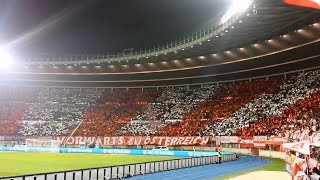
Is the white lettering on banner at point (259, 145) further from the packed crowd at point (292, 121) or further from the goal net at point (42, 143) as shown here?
the goal net at point (42, 143)

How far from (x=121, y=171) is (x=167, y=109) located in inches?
1813

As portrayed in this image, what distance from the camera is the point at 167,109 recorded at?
243 ft

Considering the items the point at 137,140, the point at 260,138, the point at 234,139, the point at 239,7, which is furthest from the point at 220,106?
the point at 239,7

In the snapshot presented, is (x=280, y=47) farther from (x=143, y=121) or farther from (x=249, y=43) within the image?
(x=143, y=121)

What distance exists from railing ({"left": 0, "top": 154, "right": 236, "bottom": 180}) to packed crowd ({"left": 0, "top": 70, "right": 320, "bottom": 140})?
47.1 ft

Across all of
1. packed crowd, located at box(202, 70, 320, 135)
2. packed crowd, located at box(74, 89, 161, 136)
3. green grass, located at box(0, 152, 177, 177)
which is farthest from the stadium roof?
green grass, located at box(0, 152, 177, 177)

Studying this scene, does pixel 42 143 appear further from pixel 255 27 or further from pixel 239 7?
pixel 239 7

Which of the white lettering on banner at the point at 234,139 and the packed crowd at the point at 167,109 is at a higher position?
the packed crowd at the point at 167,109

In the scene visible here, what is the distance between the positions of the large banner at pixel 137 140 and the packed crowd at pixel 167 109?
1.97 meters

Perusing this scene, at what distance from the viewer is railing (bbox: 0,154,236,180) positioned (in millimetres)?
21141

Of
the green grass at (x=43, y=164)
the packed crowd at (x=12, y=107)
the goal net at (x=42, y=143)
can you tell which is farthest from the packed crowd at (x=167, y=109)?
the green grass at (x=43, y=164)

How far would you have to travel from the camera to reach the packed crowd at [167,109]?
184 feet

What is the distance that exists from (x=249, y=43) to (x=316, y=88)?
35.5ft

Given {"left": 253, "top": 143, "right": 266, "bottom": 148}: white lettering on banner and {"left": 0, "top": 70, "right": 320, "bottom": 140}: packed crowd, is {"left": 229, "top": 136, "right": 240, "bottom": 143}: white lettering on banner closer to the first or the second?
{"left": 0, "top": 70, "right": 320, "bottom": 140}: packed crowd
